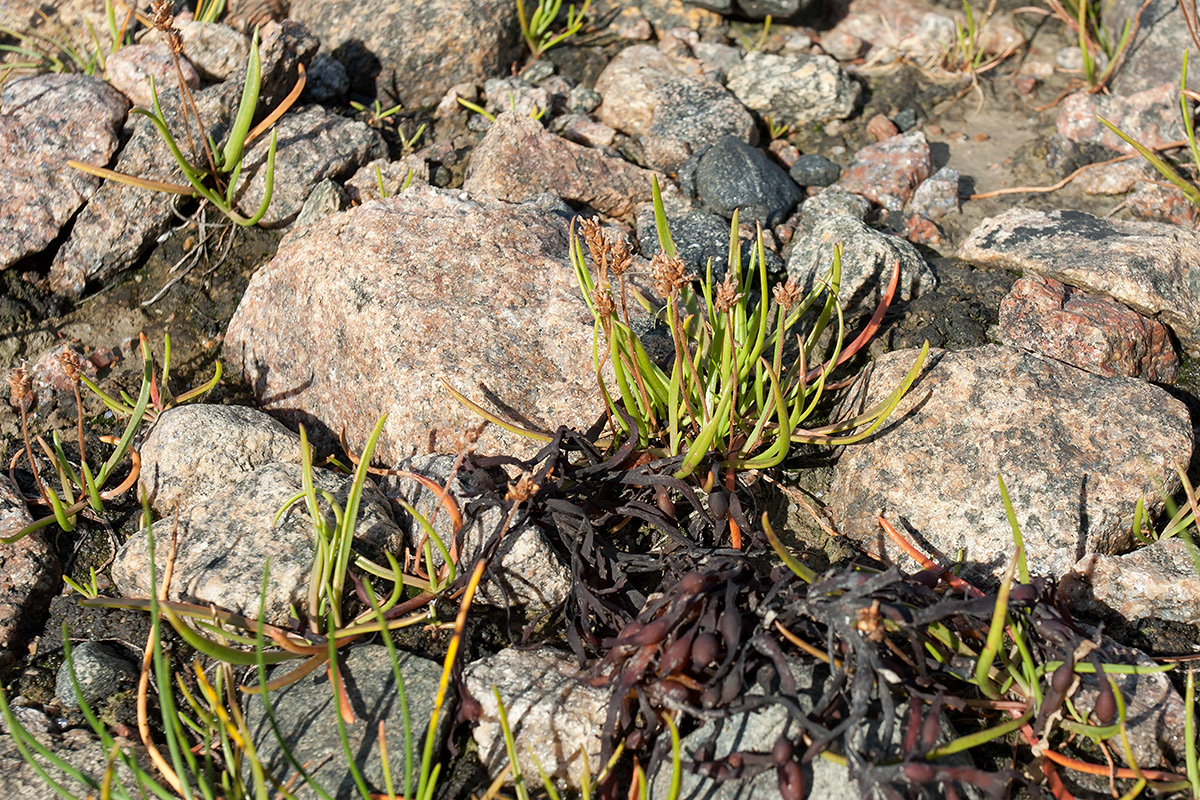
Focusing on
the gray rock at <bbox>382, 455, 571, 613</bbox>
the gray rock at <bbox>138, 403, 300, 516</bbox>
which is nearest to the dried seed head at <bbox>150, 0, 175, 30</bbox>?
the gray rock at <bbox>138, 403, 300, 516</bbox>

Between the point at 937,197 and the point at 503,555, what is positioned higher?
the point at 937,197

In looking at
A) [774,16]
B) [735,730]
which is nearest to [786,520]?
[735,730]

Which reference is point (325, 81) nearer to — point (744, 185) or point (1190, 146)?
point (744, 185)

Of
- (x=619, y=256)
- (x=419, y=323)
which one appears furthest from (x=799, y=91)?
(x=619, y=256)

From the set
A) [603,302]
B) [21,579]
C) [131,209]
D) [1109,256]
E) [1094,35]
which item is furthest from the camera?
[1094,35]

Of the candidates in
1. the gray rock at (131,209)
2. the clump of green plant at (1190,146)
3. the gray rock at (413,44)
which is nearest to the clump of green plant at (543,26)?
the gray rock at (413,44)

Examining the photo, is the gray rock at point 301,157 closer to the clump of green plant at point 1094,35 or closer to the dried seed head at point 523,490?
the dried seed head at point 523,490

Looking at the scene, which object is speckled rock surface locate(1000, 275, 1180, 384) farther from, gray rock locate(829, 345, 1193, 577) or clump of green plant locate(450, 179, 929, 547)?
clump of green plant locate(450, 179, 929, 547)
